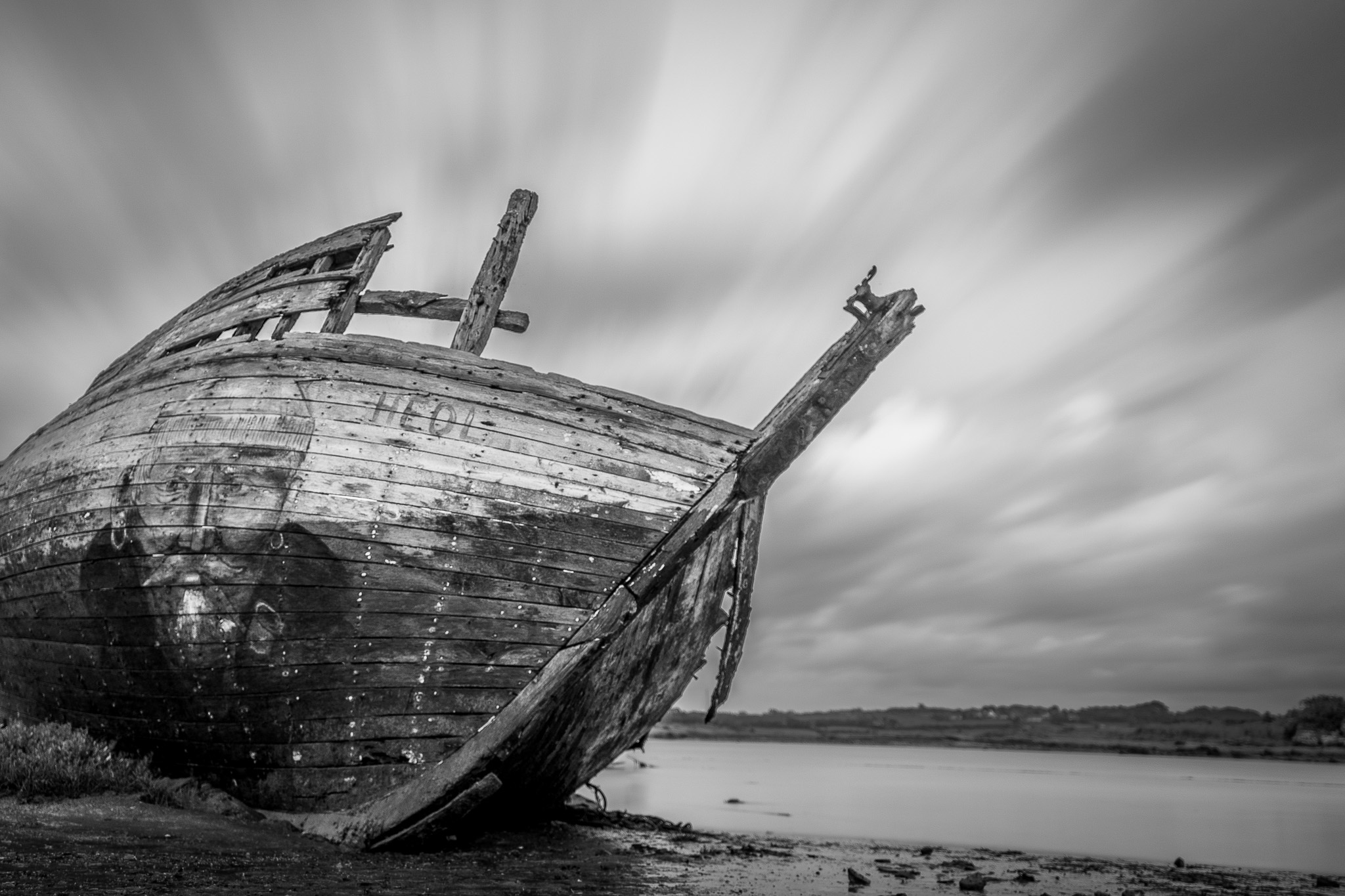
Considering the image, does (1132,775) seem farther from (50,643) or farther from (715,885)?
(50,643)

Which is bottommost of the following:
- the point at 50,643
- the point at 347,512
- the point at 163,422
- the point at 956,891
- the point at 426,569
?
the point at 956,891

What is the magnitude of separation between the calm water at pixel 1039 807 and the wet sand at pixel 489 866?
339cm

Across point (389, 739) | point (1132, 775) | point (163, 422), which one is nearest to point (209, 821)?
point (389, 739)

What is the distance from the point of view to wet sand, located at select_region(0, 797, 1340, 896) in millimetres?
4188

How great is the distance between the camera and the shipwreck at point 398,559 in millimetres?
5430

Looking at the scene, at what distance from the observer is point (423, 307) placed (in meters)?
7.36

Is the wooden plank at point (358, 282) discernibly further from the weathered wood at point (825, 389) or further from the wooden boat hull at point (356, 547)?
the weathered wood at point (825, 389)

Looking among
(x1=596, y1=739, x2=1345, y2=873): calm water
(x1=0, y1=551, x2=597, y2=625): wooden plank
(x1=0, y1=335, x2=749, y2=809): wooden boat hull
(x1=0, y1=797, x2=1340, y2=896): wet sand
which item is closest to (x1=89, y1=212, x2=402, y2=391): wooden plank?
(x1=0, y1=335, x2=749, y2=809): wooden boat hull

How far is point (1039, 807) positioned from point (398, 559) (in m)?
18.7

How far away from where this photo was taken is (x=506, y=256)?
720 cm

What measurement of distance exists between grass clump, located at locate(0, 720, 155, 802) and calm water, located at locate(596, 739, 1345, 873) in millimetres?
7802

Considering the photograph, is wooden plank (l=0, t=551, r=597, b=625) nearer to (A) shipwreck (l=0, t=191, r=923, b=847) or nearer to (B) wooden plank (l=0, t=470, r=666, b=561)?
(A) shipwreck (l=0, t=191, r=923, b=847)

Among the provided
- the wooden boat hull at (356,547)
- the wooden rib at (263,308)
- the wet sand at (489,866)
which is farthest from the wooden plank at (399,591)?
the wooden rib at (263,308)

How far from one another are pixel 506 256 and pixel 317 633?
134 inches
